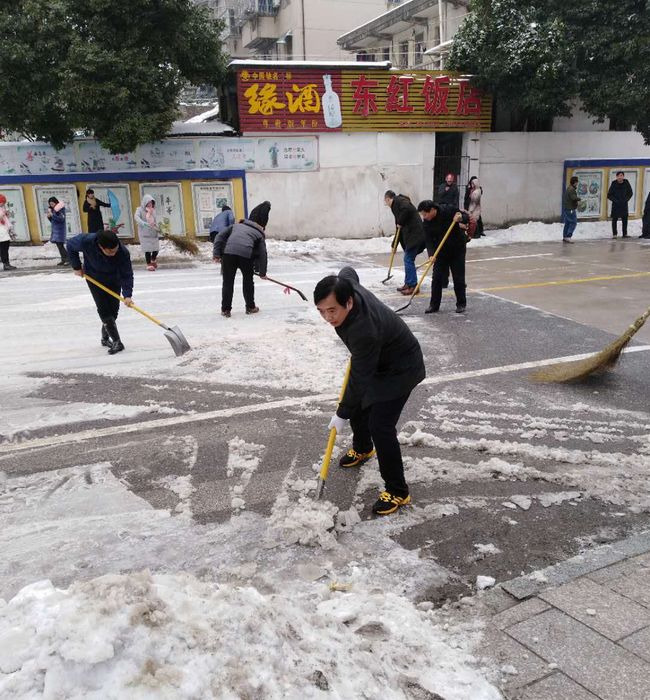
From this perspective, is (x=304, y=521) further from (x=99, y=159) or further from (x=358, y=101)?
(x=358, y=101)

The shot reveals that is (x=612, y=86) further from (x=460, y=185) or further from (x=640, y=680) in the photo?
(x=640, y=680)

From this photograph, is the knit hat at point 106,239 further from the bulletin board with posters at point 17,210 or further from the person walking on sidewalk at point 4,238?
the bulletin board with posters at point 17,210

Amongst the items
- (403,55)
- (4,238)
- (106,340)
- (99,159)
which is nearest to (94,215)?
(4,238)

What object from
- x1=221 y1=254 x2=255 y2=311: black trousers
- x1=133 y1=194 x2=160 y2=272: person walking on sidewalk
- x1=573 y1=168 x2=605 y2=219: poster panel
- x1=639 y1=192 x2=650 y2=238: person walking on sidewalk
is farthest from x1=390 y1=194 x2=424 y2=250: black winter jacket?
x1=573 y1=168 x2=605 y2=219: poster panel

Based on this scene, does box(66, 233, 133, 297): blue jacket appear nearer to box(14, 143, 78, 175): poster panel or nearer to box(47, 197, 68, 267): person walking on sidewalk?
box(47, 197, 68, 267): person walking on sidewalk

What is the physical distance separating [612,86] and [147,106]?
1115cm

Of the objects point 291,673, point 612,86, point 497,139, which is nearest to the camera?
point 291,673

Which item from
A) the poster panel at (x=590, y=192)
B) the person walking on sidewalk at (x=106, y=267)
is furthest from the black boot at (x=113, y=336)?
the poster panel at (x=590, y=192)

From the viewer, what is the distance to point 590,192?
1878 cm

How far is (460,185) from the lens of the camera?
17.9 m

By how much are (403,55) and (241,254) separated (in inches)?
821

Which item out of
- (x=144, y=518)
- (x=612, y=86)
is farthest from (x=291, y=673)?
(x=612, y=86)

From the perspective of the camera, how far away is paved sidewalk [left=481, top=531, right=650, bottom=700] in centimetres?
222

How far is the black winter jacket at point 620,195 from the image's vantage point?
16.0 meters
